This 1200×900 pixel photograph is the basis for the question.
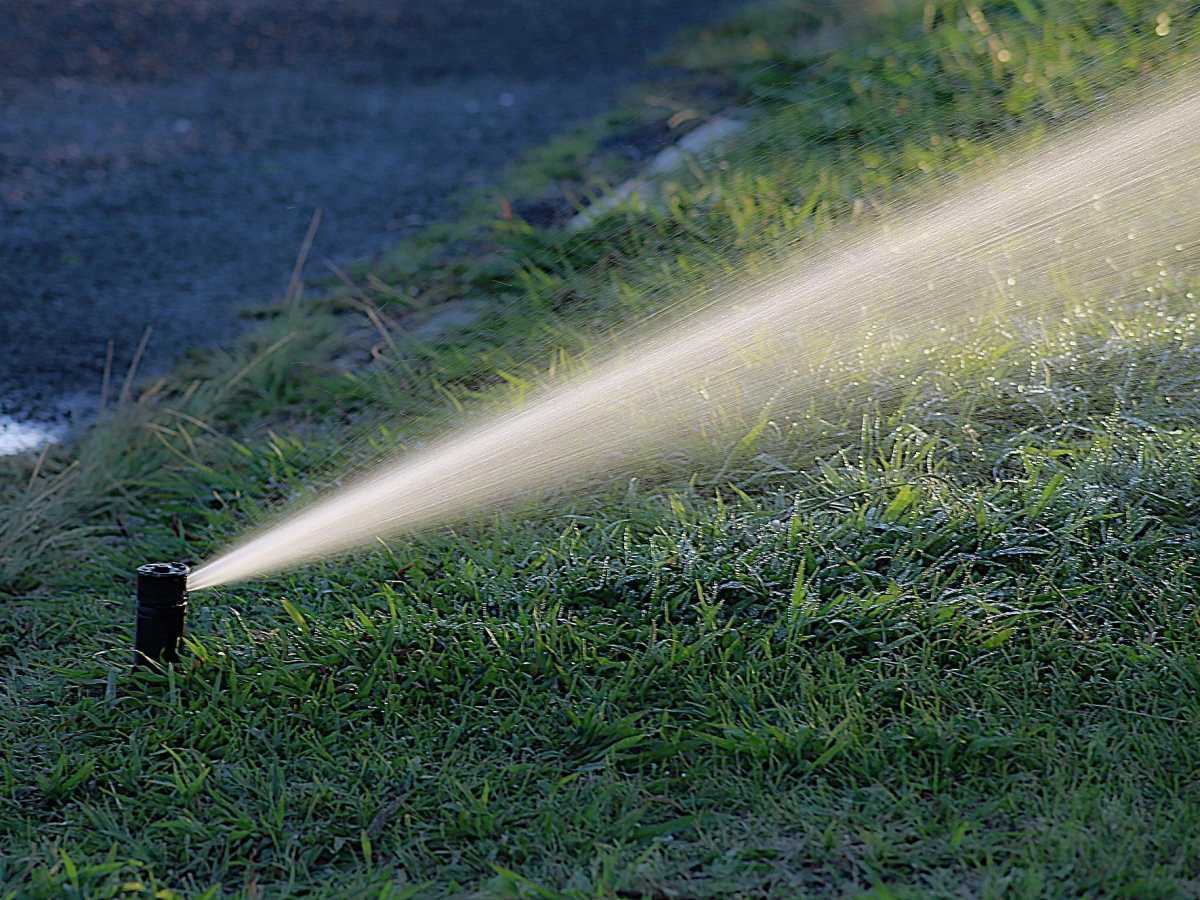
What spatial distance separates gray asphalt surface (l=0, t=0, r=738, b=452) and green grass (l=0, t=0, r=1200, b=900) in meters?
1.07

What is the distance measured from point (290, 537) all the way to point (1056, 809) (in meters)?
1.74

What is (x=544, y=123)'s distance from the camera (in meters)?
6.77

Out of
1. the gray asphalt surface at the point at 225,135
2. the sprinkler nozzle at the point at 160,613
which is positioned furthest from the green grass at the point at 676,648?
the gray asphalt surface at the point at 225,135

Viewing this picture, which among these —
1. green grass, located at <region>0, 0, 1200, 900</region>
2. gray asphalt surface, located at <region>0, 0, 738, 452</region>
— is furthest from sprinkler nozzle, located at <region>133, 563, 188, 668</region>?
gray asphalt surface, located at <region>0, 0, 738, 452</region>

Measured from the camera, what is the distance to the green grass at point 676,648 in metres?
2.04

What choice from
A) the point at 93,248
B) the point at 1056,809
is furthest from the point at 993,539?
the point at 93,248

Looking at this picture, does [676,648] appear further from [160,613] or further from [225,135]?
[225,135]

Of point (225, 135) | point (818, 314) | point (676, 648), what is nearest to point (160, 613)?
point (676, 648)

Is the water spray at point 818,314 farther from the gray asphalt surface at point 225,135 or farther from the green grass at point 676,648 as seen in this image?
the gray asphalt surface at point 225,135

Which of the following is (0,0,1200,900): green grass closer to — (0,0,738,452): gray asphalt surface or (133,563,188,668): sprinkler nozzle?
(133,563,188,668): sprinkler nozzle

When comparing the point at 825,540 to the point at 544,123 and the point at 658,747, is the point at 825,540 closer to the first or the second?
the point at 658,747

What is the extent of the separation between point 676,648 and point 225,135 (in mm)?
5354

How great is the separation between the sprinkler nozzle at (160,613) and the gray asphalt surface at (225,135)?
1.62 metres

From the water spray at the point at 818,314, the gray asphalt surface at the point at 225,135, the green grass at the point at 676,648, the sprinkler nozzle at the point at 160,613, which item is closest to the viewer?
the green grass at the point at 676,648
